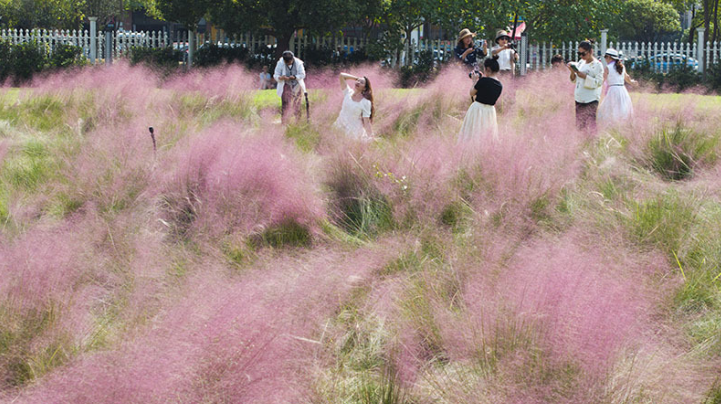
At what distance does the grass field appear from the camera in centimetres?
307

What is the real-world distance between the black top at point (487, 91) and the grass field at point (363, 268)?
50 cm

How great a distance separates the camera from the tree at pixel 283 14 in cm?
2239

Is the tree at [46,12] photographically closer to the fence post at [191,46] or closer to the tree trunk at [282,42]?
the fence post at [191,46]

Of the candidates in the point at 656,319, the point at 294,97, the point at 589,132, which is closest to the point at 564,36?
the point at 294,97

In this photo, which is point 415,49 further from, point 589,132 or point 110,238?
point 110,238

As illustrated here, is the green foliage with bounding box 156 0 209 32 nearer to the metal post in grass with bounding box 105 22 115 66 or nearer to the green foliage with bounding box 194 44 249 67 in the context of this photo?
the green foliage with bounding box 194 44 249 67

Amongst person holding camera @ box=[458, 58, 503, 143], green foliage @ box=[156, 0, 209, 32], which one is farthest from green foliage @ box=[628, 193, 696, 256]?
green foliage @ box=[156, 0, 209, 32]

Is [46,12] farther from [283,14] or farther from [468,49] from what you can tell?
[468,49]

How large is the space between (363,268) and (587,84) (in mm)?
6338

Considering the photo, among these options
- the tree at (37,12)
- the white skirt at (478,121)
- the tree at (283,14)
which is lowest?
the white skirt at (478,121)

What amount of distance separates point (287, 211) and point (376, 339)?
2.01m

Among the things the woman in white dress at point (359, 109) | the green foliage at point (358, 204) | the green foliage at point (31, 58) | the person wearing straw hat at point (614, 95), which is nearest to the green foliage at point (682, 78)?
the person wearing straw hat at point (614, 95)

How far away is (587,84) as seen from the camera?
10.3m

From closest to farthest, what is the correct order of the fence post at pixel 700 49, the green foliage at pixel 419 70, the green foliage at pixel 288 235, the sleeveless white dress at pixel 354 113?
the green foliage at pixel 288 235, the sleeveless white dress at pixel 354 113, the green foliage at pixel 419 70, the fence post at pixel 700 49
